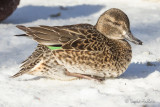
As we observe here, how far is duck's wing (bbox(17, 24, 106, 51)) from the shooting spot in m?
4.03

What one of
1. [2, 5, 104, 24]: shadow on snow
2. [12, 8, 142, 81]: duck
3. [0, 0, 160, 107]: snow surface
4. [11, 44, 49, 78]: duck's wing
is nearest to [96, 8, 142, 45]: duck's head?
[12, 8, 142, 81]: duck

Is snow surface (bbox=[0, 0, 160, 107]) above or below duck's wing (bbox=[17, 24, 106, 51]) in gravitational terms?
below

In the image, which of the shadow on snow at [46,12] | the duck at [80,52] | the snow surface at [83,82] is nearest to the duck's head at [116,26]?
the duck at [80,52]

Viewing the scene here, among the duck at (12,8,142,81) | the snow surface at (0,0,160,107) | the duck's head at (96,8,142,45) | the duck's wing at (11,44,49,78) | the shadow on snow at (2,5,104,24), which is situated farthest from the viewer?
the shadow on snow at (2,5,104,24)

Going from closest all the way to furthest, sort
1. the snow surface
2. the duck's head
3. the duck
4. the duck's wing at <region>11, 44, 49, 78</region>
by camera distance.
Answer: the snow surface < the duck < the duck's wing at <region>11, 44, 49, 78</region> < the duck's head

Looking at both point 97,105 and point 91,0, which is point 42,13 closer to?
point 91,0

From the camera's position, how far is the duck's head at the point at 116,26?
14.1 feet

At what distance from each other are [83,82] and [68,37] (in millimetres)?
539

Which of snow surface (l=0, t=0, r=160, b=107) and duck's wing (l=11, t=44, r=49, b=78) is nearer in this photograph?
snow surface (l=0, t=0, r=160, b=107)

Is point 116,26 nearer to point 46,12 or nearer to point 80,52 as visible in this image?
point 80,52

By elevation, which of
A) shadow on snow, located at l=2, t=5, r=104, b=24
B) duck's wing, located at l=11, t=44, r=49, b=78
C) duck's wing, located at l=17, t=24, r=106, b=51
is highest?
duck's wing, located at l=17, t=24, r=106, b=51

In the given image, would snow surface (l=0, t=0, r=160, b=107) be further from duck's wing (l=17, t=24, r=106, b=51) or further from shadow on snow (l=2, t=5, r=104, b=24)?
duck's wing (l=17, t=24, r=106, b=51)

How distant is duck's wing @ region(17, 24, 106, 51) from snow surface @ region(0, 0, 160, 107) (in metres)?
0.44

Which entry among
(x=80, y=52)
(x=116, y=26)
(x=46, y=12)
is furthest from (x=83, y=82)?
(x=46, y=12)
